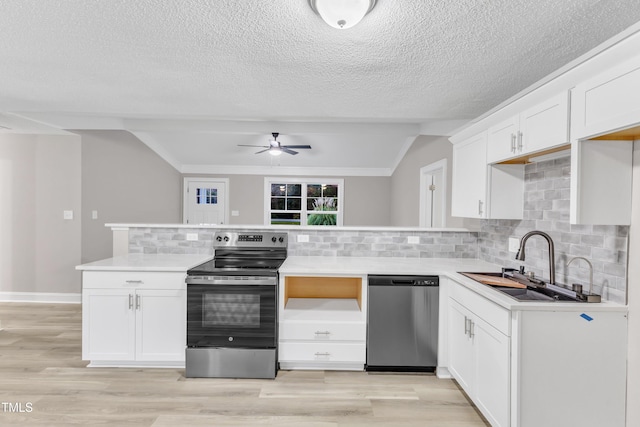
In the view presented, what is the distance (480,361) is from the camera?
2031mm

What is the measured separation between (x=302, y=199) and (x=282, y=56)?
205 inches

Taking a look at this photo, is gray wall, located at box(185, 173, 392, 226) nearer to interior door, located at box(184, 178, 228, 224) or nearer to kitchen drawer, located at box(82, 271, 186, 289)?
interior door, located at box(184, 178, 228, 224)

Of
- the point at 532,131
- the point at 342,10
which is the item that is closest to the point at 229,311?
the point at 342,10

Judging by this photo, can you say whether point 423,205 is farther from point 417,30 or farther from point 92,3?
point 92,3

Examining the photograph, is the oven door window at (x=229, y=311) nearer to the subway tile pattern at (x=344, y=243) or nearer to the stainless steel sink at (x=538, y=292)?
the subway tile pattern at (x=344, y=243)

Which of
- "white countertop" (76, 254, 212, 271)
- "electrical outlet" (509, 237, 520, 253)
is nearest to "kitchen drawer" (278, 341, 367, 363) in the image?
"white countertop" (76, 254, 212, 271)

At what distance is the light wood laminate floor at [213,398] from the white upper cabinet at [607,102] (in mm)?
1771

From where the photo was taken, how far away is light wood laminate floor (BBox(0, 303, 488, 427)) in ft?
6.75

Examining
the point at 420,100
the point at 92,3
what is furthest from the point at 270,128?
the point at 92,3

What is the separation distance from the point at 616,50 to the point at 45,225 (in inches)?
228

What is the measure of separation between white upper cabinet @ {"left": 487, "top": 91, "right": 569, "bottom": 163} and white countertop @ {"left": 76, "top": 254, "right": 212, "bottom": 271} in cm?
241

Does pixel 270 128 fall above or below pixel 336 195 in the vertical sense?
above

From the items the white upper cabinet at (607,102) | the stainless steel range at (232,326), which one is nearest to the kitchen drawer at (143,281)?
the stainless steel range at (232,326)

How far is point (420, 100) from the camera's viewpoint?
2781mm
